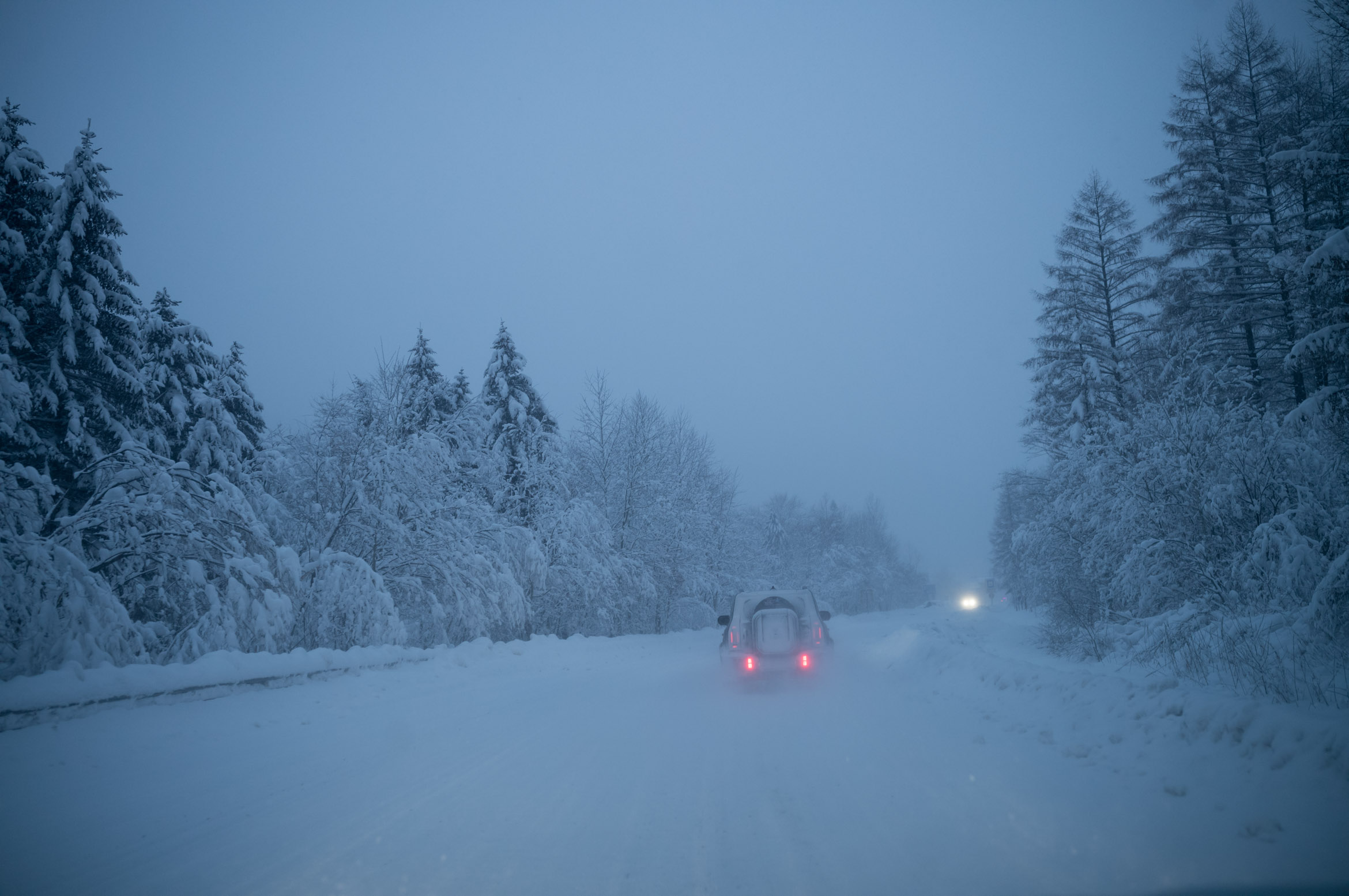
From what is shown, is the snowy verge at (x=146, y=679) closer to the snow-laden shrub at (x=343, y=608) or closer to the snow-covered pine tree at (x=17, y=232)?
the snow-laden shrub at (x=343, y=608)

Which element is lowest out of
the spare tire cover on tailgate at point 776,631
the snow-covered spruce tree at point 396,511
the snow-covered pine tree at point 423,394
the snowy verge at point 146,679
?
the spare tire cover on tailgate at point 776,631

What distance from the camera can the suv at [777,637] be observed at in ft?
31.6

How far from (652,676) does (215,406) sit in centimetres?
1657

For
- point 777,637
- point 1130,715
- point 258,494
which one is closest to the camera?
point 1130,715

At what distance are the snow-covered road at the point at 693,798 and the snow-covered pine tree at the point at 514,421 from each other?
48.9 feet

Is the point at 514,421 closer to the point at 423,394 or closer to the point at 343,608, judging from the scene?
the point at 423,394

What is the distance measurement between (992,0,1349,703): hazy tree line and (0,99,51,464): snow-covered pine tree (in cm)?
1992

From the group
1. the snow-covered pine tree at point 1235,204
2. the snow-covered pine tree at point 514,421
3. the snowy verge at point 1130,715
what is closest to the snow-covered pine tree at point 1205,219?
the snow-covered pine tree at point 1235,204

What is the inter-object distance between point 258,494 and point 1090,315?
76.9 feet

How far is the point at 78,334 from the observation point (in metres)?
13.9

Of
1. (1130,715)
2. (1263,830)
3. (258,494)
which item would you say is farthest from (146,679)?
(1130,715)

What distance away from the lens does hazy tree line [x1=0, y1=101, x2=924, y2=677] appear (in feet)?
29.6

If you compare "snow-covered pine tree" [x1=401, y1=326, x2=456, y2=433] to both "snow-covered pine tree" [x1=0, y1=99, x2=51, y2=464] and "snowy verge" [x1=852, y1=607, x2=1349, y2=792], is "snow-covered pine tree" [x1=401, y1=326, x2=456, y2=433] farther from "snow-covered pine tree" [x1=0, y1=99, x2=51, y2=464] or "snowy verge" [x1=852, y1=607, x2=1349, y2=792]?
"snowy verge" [x1=852, y1=607, x2=1349, y2=792]

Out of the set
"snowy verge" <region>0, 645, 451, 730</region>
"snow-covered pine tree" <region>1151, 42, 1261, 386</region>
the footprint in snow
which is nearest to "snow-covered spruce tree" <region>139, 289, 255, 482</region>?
"snowy verge" <region>0, 645, 451, 730</region>
